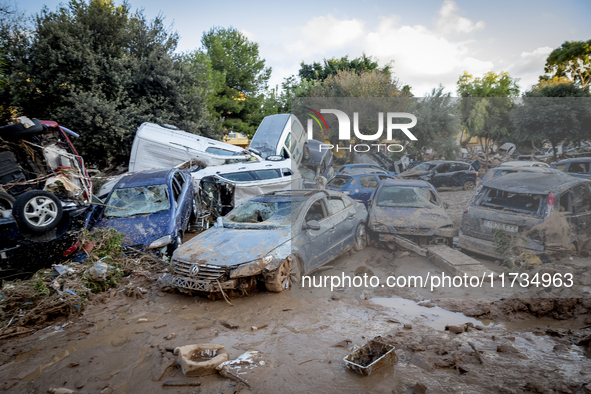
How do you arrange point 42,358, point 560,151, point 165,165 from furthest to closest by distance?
point 165,165 < point 560,151 < point 42,358

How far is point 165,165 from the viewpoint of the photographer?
11070 mm

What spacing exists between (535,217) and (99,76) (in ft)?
47.7

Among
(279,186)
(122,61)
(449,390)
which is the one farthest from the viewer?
(122,61)

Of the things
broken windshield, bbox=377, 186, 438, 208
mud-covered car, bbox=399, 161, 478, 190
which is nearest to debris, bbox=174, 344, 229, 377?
broken windshield, bbox=377, 186, 438, 208

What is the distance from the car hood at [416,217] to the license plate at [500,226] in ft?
2.17

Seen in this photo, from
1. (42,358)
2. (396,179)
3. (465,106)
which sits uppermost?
(465,106)

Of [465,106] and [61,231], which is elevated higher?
[465,106]

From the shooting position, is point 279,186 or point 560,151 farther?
point 279,186

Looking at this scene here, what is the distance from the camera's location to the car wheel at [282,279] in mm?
4871

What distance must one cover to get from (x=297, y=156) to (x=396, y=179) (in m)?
5.60

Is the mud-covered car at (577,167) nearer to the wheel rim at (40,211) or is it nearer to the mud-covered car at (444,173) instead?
the mud-covered car at (444,173)

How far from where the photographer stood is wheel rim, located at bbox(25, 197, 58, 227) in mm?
5332

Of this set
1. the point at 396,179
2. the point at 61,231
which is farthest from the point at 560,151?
the point at 61,231

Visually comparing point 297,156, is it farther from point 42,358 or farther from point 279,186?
point 42,358
